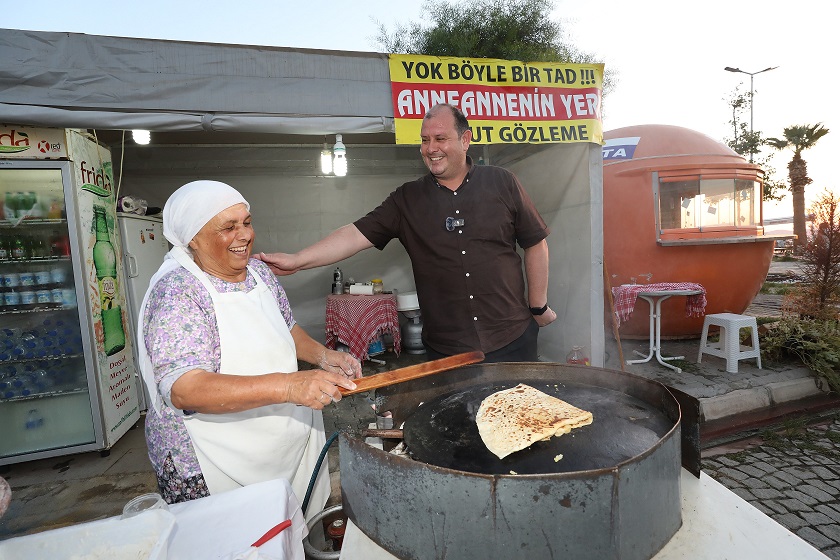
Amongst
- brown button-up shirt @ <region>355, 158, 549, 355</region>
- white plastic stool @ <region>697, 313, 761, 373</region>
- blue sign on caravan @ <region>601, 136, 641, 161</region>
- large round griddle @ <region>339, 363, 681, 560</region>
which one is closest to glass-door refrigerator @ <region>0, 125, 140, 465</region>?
brown button-up shirt @ <region>355, 158, 549, 355</region>

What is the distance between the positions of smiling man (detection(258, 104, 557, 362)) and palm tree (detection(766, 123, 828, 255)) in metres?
23.0

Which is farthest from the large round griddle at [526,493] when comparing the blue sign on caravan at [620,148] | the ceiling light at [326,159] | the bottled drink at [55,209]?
the blue sign on caravan at [620,148]

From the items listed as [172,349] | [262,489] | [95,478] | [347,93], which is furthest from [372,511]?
[95,478]

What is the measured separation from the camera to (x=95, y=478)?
3.64 meters

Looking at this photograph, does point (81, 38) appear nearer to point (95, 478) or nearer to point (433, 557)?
point (95, 478)

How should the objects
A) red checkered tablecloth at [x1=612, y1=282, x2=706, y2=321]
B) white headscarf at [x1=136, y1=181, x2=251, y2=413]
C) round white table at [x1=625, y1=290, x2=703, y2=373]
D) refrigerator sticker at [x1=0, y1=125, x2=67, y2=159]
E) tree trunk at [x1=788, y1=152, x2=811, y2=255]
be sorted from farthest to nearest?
tree trunk at [x1=788, y1=152, x2=811, y2=255] < red checkered tablecloth at [x1=612, y1=282, x2=706, y2=321] < round white table at [x1=625, y1=290, x2=703, y2=373] < refrigerator sticker at [x1=0, y1=125, x2=67, y2=159] < white headscarf at [x1=136, y1=181, x2=251, y2=413]

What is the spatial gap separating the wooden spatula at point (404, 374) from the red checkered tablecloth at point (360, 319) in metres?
4.26

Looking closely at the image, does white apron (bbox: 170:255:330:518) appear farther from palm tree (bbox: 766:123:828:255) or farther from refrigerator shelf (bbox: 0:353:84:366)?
palm tree (bbox: 766:123:828:255)

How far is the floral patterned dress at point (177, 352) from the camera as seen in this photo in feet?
4.50

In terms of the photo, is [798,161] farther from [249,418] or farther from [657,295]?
[249,418]

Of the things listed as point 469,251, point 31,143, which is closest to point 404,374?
point 469,251

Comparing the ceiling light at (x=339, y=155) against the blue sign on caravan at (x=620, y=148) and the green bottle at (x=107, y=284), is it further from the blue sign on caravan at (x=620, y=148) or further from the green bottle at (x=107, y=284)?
the blue sign on caravan at (x=620, y=148)

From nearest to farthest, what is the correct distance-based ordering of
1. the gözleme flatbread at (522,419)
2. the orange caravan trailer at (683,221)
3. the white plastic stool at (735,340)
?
1. the gözleme flatbread at (522,419)
2. the white plastic stool at (735,340)
3. the orange caravan trailer at (683,221)

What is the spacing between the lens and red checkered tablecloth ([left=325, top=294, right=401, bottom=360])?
5.99 m
